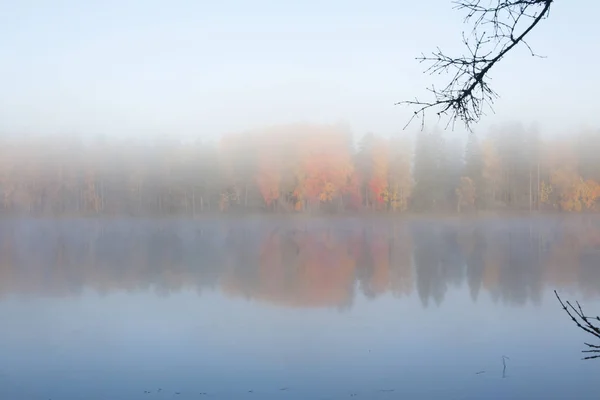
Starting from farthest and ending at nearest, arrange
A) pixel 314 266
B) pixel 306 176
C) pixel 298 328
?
pixel 306 176, pixel 314 266, pixel 298 328

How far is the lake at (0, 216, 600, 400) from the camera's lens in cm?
798

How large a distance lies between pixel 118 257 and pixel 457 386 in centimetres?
1879

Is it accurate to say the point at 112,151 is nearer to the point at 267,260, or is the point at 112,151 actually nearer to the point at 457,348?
the point at 267,260

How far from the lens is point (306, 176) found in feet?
192

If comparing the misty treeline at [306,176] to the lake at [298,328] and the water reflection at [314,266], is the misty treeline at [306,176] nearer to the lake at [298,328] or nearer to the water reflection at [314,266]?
the water reflection at [314,266]

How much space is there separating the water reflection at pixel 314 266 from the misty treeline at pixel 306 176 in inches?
696

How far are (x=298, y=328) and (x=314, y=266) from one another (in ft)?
31.7

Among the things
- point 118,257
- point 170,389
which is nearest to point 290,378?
point 170,389

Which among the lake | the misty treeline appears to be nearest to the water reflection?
the lake

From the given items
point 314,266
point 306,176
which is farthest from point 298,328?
point 306,176

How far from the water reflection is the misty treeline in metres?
17.7

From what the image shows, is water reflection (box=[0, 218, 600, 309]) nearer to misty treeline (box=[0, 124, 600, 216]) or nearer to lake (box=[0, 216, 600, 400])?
lake (box=[0, 216, 600, 400])

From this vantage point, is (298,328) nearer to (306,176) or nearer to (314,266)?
(314,266)

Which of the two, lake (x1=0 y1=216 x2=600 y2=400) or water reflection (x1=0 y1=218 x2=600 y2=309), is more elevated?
lake (x1=0 y1=216 x2=600 y2=400)
